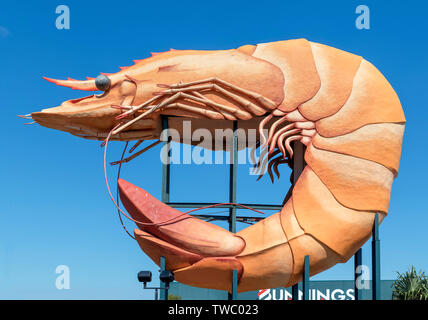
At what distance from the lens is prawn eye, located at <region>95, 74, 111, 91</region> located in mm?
12297

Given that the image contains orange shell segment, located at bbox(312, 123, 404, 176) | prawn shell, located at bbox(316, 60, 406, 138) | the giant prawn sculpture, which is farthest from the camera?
prawn shell, located at bbox(316, 60, 406, 138)

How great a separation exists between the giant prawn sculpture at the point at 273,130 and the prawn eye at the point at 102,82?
3cm

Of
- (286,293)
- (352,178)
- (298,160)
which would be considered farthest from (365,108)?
(286,293)

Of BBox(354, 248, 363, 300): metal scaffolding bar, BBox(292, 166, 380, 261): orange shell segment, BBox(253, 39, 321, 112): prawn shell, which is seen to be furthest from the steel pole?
BBox(354, 248, 363, 300): metal scaffolding bar

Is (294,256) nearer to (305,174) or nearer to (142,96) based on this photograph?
(305,174)

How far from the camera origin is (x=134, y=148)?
13328 millimetres

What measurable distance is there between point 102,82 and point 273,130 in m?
3.49

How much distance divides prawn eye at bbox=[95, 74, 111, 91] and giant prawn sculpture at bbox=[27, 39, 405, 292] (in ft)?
0.09

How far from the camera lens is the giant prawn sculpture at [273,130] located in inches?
452

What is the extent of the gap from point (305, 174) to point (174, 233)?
274 centimetres

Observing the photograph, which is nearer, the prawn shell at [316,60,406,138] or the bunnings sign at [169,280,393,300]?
the prawn shell at [316,60,406,138]

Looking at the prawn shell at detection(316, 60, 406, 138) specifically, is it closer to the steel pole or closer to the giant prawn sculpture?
the giant prawn sculpture

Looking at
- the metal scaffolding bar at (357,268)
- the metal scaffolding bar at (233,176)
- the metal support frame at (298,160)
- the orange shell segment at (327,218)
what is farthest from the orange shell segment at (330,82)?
the metal scaffolding bar at (357,268)
